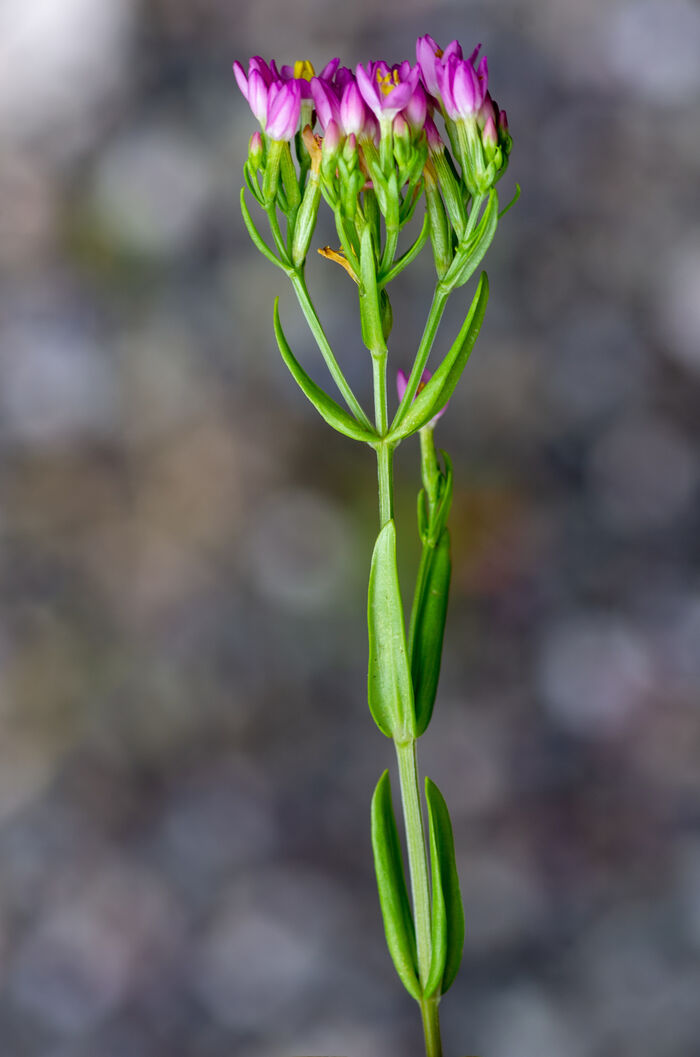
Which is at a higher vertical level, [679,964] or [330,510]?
[330,510]

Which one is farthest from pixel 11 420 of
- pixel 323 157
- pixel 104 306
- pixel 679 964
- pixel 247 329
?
pixel 679 964

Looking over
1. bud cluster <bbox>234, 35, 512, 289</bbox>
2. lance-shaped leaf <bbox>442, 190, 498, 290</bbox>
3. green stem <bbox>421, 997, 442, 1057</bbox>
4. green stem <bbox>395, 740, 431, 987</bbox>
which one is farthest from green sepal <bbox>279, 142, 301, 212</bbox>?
green stem <bbox>421, 997, 442, 1057</bbox>

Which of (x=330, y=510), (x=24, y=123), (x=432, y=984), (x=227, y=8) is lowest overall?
(x=432, y=984)

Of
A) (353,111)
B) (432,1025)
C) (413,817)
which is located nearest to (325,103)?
(353,111)

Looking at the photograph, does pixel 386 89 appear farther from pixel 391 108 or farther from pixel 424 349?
pixel 424 349

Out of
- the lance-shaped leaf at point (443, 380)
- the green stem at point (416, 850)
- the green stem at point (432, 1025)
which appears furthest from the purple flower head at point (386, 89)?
the green stem at point (432, 1025)

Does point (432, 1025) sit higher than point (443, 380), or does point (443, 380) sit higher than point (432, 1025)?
point (443, 380)

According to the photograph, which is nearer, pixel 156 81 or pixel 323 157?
pixel 323 157

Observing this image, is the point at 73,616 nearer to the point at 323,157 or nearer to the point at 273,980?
the point at 273,980
